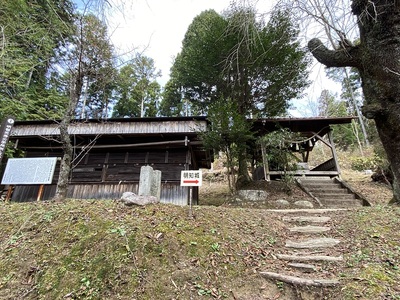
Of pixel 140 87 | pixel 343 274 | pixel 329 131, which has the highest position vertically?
pixel 140 87

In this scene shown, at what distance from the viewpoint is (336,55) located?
4.86 meters

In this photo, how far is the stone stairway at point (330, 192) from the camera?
25.8 feet

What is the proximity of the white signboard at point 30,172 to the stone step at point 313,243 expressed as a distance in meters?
7.78

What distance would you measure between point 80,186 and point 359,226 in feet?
31.1

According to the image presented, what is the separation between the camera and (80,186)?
8.78 metres

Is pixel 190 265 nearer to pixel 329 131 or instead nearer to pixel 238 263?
pixel 238 263

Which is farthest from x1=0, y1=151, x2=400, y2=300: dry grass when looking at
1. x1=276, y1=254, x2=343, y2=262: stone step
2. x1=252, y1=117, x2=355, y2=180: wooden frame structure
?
Result: x1=252, y1=117, x2=355, y2=180: wooden frame structure

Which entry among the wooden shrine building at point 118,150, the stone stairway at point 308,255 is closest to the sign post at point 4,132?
the wooden shrine building at point 118,150

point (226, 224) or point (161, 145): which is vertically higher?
point (161, 145)

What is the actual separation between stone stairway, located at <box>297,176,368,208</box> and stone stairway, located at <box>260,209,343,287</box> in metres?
3.40

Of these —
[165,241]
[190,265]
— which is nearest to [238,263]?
[190,265]

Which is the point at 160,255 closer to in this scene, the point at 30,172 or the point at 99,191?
the point at 99,191

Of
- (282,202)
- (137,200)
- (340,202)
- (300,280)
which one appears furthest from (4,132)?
(340,202)

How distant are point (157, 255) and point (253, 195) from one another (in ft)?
19.9
